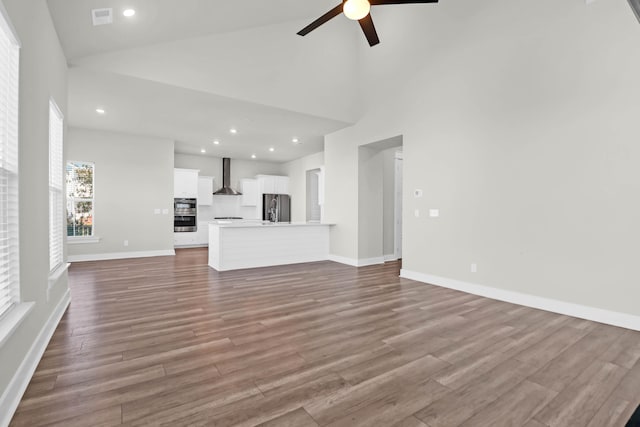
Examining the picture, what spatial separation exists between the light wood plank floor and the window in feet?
12.2

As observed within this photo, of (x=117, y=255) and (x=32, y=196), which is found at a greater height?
(x=32, y=196)

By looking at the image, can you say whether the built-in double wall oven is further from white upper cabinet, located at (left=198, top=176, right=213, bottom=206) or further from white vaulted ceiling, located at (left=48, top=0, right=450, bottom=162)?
white vaulted ceiling, located at (left=48, top=0, right=450, bottom=162)

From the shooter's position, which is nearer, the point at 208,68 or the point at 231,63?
the point at 208,68

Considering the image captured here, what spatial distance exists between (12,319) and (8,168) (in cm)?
87

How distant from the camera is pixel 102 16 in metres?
3.14

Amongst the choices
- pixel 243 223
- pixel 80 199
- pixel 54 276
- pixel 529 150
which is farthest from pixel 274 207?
pixel 529 150

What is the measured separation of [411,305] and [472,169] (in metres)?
2.10

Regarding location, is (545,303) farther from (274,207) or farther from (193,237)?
(193,237)

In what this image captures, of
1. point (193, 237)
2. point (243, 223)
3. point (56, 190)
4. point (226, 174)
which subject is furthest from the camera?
point (226, 174)

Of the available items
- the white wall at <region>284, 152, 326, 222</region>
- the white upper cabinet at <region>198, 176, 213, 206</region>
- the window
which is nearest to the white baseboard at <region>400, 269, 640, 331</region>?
the white wall at <region>284, 152, 326, 222</region>

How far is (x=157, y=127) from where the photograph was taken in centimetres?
659

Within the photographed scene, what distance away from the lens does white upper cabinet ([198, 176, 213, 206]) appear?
9562 millimetres

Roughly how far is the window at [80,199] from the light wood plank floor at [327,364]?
3.73 metres

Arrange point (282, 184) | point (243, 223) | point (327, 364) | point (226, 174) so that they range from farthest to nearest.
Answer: point (282, 184) < point (226, 174) < point (243, 223) < point (327, 364)
